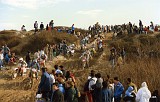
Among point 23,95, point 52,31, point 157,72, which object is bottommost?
point 23,95

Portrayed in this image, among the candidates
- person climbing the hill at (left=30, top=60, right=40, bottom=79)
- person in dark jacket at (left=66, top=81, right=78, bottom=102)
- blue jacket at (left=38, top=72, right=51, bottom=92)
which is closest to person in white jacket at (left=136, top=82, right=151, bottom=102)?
person in dark jacket at (left=66, top=81, right=78, bottom=102)

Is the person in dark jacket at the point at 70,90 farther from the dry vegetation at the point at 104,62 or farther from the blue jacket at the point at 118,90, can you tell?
the dry vegetation at the point at 104,62

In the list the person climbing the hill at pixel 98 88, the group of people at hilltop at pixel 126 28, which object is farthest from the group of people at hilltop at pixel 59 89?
the group of people at hilltop at pixel 126 28

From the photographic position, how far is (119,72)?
819 inches

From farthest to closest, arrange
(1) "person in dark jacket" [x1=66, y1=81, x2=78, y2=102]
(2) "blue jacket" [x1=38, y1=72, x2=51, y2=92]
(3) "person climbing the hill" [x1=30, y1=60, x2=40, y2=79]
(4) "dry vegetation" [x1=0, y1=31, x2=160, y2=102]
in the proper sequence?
(3) "person climbing the hill" [x1=30, y1=60, x2=40, y2=79] < (4) "dry vegetation" [x1=0, y1=31, x2=160, y2=102] < (2) "blue jacket" [x1=38, y1=72, x2=51, y2=92] < (1) "person in dark jacket" [x1=66, y1=81, x2=78, y2=102]

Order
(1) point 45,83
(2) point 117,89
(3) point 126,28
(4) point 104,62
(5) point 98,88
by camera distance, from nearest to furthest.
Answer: (5) point 98,88, (2) point 117,89, (1) point 45,83, (4) point 104,62, (3) point 126,28

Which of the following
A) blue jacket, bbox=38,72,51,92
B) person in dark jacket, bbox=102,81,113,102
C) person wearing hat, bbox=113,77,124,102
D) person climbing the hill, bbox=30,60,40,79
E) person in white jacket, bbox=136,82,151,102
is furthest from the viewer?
person climbing the hill, bbox=30,60,40,79

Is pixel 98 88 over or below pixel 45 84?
below

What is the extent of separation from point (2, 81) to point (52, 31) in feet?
69.6

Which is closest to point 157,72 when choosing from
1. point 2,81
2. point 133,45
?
point 2,81

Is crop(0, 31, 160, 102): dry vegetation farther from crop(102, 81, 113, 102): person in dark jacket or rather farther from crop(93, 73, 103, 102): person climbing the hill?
crop(102, 81, 113, 102): person in dark jacket

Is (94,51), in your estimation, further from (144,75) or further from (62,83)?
(62,83)

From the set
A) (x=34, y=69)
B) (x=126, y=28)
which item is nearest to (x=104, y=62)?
(x=34, y=69)

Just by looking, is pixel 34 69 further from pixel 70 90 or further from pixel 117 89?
pixel 70 90
